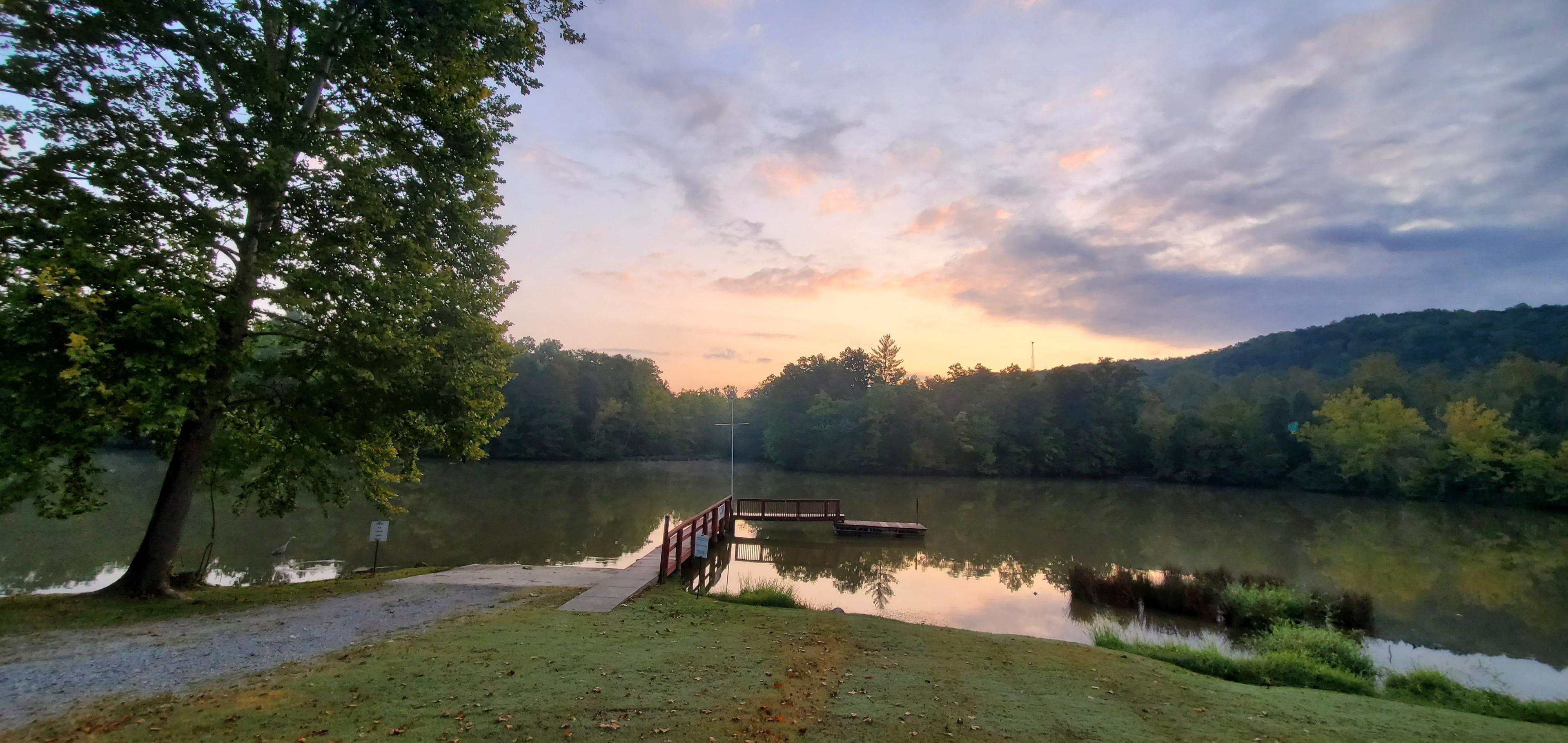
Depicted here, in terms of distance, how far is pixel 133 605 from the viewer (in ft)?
29.1

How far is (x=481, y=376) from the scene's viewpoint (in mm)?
10547

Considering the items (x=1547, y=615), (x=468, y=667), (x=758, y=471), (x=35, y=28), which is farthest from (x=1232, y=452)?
(x=35, y=28)

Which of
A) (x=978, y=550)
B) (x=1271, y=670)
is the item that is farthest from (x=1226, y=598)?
(x=978, y=550)

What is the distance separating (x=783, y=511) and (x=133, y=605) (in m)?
19.8

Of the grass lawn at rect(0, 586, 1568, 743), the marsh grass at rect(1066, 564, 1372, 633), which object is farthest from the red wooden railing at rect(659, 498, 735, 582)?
the marsh grass at rect(1066, 564, 1372, 633)

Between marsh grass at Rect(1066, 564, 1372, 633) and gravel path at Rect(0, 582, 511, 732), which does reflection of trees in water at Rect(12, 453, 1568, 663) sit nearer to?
marsh grass at Rect(1066, 564, 1372, 633)

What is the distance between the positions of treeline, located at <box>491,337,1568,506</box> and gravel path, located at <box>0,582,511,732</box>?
1225 inches

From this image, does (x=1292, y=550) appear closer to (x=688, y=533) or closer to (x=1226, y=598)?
(x=1226, y=598)

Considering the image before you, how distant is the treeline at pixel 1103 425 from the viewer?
40844 millimetres

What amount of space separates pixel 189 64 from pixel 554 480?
32.9 meters

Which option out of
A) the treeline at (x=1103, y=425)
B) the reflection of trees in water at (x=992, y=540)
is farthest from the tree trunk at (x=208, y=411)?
the treeline at (x=1103, y=425)

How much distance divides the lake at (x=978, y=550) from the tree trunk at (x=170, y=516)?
15.6ft

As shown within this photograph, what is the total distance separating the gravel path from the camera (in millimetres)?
5543

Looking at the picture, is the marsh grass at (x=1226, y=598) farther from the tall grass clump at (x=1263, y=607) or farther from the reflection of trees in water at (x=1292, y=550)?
the reflection of trees in water at (x=1292, y=550)
